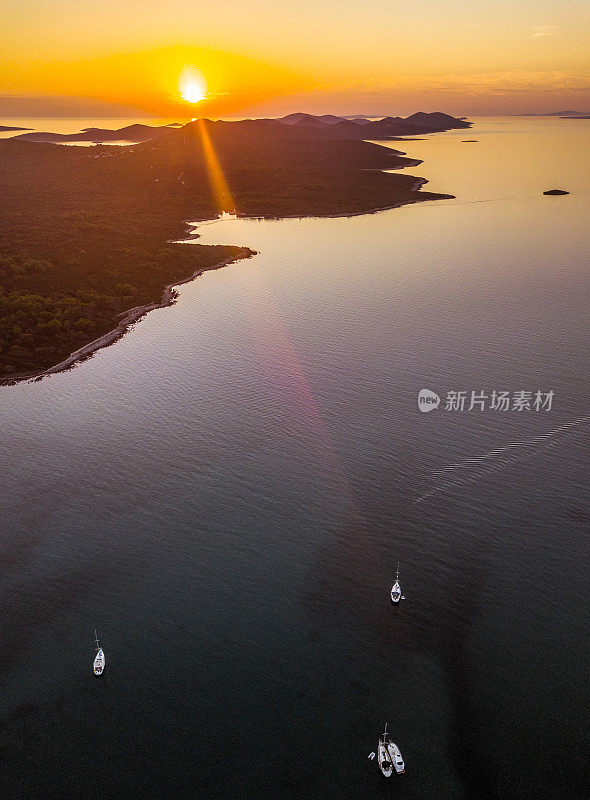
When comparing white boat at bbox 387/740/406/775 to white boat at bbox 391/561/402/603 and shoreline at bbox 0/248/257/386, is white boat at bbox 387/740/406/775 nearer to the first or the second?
white boat at bbox 391/561/402/603

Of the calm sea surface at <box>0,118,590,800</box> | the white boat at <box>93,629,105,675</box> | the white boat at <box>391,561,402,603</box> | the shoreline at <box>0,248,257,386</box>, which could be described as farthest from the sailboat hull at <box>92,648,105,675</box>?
the shoreline at <box>0,248,257,386</box>

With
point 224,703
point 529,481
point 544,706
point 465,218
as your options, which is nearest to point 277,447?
point 529,481

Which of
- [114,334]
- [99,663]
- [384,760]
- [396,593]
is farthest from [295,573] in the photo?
[114,334]

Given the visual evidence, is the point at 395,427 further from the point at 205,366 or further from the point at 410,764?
the point at 410,764

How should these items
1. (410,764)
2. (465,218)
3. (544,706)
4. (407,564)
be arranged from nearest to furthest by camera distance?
(410,764)
(544,706)
(407,564)
(465,218)

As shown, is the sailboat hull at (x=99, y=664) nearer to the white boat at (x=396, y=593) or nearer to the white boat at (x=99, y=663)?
the white boat at (x=99, y=663)
